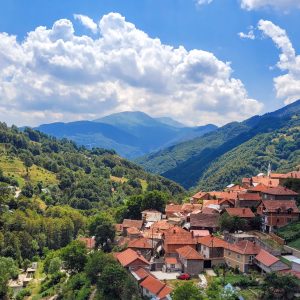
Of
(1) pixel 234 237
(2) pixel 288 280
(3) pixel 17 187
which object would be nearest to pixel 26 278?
(1) pixel 234 237

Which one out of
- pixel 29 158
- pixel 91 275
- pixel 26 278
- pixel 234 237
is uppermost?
pixel 29 158

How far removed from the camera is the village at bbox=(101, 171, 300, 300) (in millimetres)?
47156

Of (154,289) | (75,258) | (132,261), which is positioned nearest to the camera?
(154,289)

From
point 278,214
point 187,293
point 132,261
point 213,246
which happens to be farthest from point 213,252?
point 187,293

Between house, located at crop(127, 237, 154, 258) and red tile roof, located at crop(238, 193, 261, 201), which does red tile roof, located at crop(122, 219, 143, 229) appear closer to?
house, located at crop(127, 237, 154, 258)

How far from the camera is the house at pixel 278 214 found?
5850 cm

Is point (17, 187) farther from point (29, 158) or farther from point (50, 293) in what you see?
point (50, 293)

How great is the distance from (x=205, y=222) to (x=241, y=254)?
14.7 meters

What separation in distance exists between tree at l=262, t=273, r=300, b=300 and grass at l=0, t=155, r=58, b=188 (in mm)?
117628

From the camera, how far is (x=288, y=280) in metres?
39.1

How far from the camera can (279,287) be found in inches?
1534

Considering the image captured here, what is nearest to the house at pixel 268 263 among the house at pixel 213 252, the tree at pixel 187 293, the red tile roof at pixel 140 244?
the house at pixel 213 252

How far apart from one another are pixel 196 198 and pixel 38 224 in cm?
3667

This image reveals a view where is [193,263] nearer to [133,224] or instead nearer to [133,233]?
[133,233]
